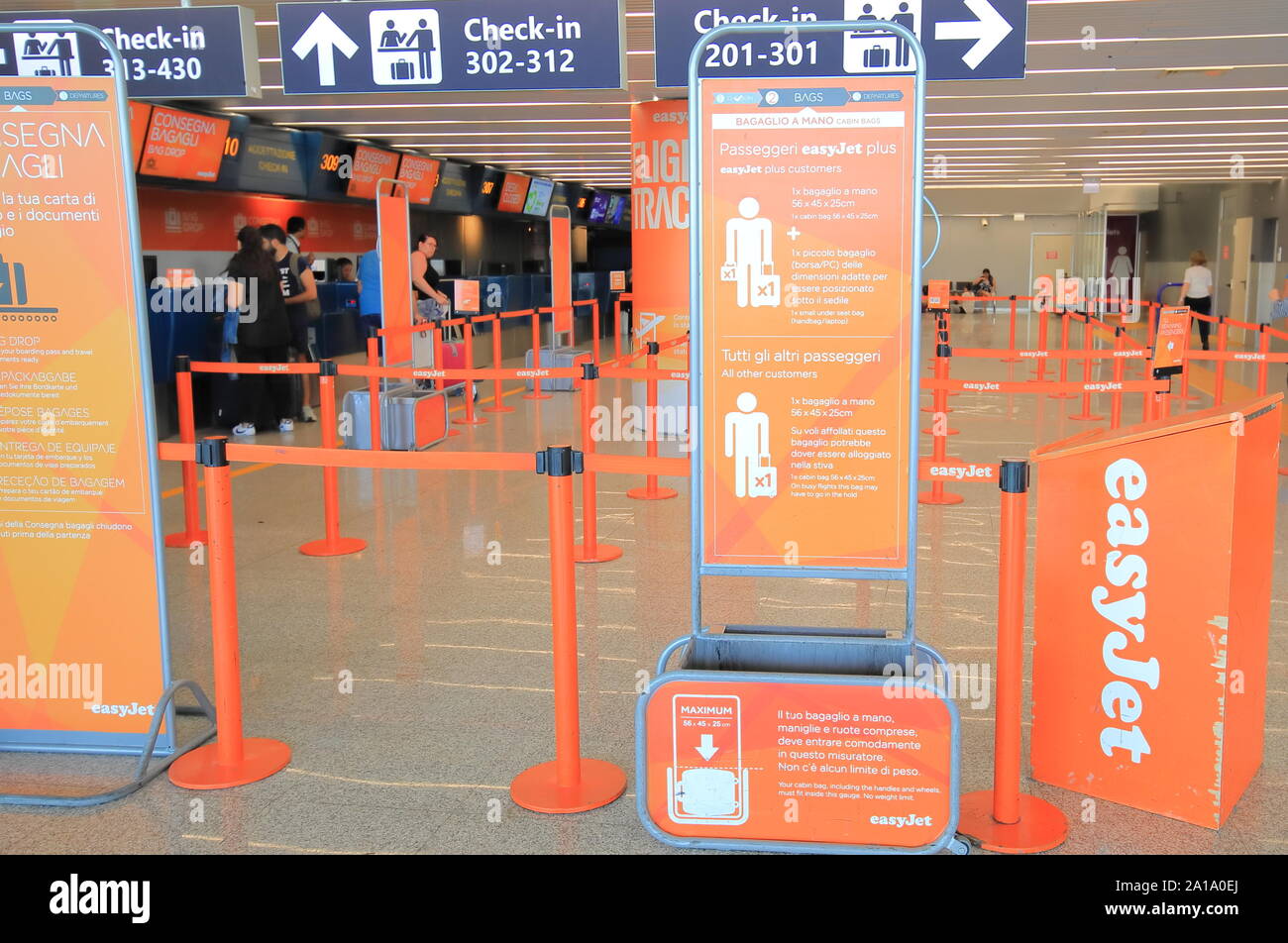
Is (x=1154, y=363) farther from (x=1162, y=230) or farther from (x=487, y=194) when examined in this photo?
(x=1162, y=230)

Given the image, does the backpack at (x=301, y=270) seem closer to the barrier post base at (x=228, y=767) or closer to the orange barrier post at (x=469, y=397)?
the orange barrier post at (x=469, y=397)

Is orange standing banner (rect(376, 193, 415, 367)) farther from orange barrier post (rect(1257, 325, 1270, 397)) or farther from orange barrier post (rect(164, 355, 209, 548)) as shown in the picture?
orange barrier post (rect(1257, 325, 1270, 397))

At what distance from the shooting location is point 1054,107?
13.1 meters

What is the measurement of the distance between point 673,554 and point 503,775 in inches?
104

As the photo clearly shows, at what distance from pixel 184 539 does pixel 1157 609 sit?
5053 mm

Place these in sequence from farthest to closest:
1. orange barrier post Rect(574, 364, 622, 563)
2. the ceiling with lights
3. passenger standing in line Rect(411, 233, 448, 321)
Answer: passenger standing in line Rect(411, 233, 448, 321)
the ceiling with lights
orange barrier post Rect(574, 364, 622, 563)

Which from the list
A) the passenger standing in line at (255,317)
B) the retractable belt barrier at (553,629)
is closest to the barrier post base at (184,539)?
the retractable belt barrier at (553,629)

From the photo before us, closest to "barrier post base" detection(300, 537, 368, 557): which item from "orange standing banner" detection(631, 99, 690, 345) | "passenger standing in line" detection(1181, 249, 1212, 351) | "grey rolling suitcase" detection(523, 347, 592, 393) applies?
"orange standing banner" detection(631, 99, 690, 345)

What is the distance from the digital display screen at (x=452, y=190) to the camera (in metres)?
19.0

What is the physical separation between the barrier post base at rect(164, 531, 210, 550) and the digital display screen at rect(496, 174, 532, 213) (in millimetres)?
16567

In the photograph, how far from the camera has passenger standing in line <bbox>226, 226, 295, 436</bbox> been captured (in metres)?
9.58

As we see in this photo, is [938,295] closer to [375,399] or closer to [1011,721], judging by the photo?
[375,399]

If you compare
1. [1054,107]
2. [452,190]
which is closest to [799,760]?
[1054,107]

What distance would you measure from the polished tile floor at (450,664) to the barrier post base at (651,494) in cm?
9
